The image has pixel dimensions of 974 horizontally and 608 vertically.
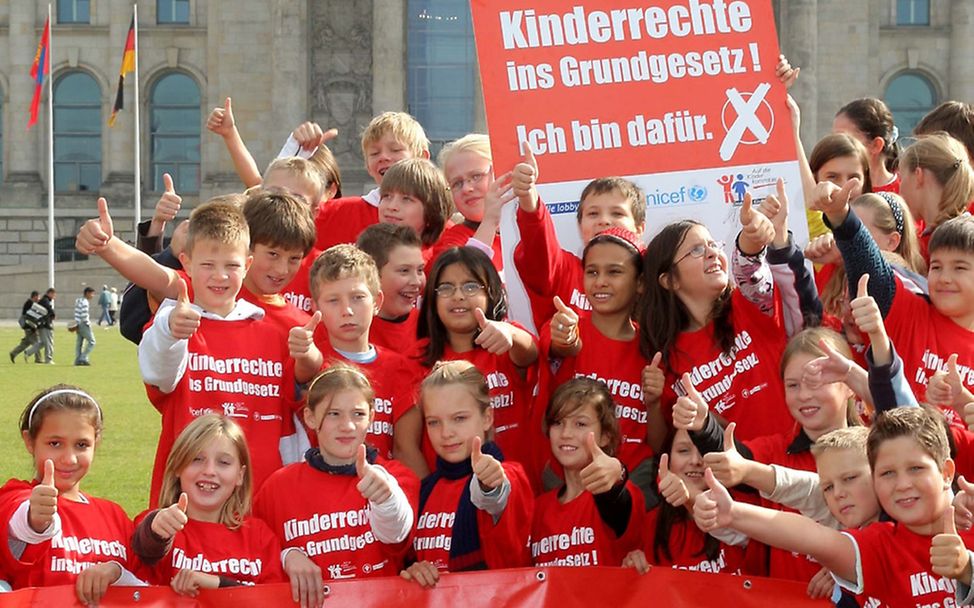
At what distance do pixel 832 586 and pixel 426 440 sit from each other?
1771mm

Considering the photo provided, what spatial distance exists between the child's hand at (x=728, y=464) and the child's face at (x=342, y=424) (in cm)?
132

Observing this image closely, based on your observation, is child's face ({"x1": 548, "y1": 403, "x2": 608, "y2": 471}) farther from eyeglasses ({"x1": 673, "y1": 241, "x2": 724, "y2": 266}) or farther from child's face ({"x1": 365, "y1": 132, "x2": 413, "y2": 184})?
child's face ({"x1": 365, "y1": 132, "x2": 413, "y2": 184})

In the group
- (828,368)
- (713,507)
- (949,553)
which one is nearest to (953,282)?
(828,368)

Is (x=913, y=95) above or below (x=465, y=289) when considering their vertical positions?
above

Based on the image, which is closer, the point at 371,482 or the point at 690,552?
the point at 371,482

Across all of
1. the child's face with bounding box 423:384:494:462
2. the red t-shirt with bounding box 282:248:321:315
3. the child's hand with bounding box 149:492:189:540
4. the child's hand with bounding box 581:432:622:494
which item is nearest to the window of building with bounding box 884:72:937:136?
the red t-shirt with bounding box 282:248:321:315

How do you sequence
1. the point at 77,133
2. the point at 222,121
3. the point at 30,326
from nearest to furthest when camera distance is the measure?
the point at 222,121
the point at 30,326
the point at 77,133

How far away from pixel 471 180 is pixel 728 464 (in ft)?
9.16

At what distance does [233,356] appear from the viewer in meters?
5.87

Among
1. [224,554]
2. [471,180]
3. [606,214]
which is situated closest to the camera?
[224,554]

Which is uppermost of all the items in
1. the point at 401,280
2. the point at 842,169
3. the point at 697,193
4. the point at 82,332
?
the point at 82,332

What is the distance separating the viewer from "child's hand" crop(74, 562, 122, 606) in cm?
504

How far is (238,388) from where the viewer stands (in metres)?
5.87

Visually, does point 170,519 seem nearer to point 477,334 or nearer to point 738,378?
point 477,334
